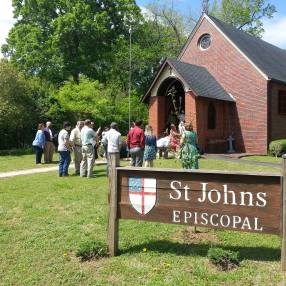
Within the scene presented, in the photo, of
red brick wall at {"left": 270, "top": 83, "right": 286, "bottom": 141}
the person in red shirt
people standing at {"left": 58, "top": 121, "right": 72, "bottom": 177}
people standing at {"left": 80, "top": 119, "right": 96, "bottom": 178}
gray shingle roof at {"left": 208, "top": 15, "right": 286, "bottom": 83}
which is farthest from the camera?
gray shingle roof at {"left": 208, "top": 15, "right": 286, "bottom": 83}

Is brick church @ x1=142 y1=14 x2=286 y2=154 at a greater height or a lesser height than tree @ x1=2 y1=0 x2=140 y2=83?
lesser

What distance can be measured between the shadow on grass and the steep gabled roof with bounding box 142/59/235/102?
17531 millimetres

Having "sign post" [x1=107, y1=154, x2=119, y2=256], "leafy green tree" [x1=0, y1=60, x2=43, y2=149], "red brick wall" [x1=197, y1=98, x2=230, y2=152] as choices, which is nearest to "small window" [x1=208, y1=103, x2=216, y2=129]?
"red brick wall" [x1=197, y1=98, x2=230, y2=152]

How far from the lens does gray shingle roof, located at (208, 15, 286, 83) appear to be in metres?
27.1

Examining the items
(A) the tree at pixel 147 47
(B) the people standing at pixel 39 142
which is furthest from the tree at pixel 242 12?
(B) the people standing at pixel 39 142

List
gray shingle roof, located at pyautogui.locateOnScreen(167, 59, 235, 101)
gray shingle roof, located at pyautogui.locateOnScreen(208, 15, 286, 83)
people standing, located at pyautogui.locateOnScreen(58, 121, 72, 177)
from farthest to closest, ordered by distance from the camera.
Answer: gray shingle roof, located at pyautogui.locateOnScreen(208, 15, 286, 83)
gray shingle roof, located at pyautogui.locateOnScreen(167, 59, 235, 101)
people standing, located at pyautogui.locateOnScreen(58, 121, 72, 177)

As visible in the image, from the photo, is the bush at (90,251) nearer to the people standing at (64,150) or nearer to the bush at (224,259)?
the bush at (224,259)

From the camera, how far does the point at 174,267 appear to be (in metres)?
5.91

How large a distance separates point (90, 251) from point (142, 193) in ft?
3.47

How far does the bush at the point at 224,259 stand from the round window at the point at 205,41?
24.3 metres

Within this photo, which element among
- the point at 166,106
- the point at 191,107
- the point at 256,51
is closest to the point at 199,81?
the point at 191,107

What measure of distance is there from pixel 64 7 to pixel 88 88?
12.0m

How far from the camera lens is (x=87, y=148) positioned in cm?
1395

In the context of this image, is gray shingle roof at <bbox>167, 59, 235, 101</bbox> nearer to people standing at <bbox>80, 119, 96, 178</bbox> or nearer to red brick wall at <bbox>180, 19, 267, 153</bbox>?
red brick wall at <bbox>180, 19, 267, 153</bbox>
